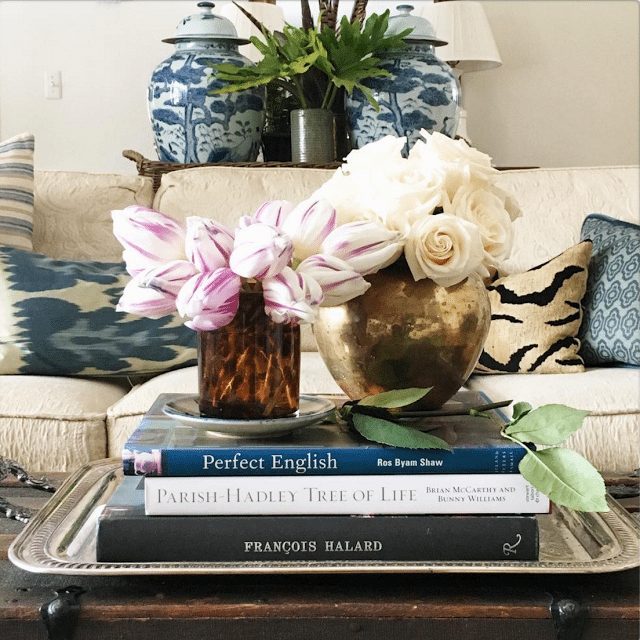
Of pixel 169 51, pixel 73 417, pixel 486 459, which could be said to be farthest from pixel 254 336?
pixel 169 51

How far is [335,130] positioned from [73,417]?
4.07ft

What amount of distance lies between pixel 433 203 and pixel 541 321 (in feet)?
3.35

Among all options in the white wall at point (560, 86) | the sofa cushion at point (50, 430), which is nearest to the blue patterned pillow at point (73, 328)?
the sofa cushion at point (50, 430)

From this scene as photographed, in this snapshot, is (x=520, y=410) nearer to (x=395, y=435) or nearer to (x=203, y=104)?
(x=395, y=435)

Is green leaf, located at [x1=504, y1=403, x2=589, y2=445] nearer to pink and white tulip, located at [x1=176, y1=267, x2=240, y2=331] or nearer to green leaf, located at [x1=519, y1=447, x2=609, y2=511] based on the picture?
green leaf, located at [x1=519, y1=447, x2=609, y2=511]

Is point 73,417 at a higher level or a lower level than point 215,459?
lower

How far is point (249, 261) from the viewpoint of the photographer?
28.0 inches

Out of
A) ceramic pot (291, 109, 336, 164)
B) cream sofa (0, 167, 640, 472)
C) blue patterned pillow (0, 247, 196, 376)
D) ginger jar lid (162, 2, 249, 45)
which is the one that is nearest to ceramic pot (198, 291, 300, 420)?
cream sofa (0, 167, 640, 472)

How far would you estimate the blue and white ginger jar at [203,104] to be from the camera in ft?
7.59

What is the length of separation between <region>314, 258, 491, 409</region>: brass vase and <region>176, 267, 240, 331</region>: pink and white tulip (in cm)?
16

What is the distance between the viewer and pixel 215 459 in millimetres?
723

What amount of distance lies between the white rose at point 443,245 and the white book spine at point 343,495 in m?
0.19

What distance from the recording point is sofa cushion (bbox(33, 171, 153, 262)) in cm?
204

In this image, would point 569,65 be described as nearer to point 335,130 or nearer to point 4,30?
point 335,130
